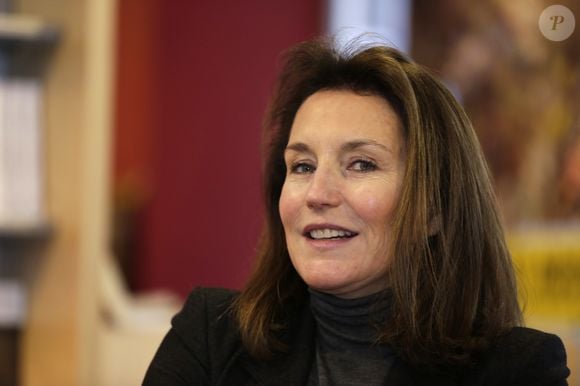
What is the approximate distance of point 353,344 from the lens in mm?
1785

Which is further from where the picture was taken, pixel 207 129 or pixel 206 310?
pixel 207 129

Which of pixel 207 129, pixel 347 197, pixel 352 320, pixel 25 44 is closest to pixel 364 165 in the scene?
pixel 347 197

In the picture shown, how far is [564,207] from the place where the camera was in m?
3.75

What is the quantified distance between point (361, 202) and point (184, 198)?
4153 millimetres

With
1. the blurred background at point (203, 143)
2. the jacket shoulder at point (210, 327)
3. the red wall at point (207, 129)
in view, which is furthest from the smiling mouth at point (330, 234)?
the red wall at point (207, 129)

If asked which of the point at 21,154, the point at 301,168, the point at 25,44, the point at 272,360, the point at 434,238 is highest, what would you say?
the point at 25,44

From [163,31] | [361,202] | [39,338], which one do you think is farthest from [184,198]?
[361,202]

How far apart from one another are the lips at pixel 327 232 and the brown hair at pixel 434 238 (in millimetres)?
80

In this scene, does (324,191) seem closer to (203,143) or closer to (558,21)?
(558,21)

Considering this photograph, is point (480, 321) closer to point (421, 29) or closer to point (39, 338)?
point (39, 338)

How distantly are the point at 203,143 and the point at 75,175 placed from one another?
2.50 meters

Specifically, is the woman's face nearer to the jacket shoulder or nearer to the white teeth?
the white teeth

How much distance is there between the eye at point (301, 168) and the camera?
1.82 meters

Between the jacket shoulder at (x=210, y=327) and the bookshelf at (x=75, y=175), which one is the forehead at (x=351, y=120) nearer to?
the jacket shoulder at (x=210, y=327)
